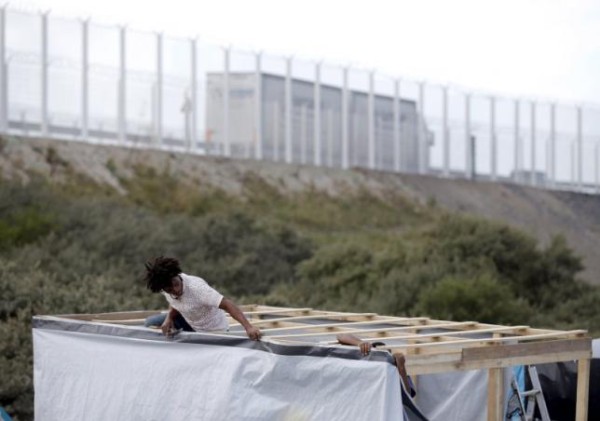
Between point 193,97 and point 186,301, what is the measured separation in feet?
109

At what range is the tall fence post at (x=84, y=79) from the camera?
37469 millimetres

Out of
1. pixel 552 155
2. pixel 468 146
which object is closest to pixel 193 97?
pixel 468 146

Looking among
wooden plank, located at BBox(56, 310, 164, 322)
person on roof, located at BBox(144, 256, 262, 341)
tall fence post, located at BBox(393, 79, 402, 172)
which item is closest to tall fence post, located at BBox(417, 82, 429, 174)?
tall fence post, located at BBox(393, 79, 402, 172)

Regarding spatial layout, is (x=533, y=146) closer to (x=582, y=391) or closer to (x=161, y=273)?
(x=582, y=391)

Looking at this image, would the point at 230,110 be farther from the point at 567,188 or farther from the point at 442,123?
the point at 567,188

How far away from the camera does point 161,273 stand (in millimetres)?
8750

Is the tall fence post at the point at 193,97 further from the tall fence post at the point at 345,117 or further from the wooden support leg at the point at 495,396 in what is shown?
the wooden support leg at the point at 495,396

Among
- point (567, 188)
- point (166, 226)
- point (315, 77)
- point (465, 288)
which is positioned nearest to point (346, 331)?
point (465, 288)

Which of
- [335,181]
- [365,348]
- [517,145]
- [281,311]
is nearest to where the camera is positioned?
[365,348]

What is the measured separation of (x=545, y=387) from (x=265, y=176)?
33.0 meters

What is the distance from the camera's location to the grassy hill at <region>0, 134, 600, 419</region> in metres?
20.9

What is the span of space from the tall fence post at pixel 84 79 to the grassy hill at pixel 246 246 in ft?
2.56

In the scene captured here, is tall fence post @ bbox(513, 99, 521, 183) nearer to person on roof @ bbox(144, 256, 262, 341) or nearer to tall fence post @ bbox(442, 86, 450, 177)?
tall fence post @ bbox(442, 86, 450, 177)

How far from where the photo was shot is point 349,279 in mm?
28641
